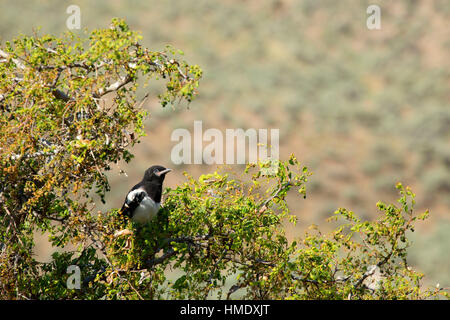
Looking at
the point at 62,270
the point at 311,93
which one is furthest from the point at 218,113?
the point at 62,270

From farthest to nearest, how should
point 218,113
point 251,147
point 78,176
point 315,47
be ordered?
point 315,47, point 218,113, point 251,147, point 78,176

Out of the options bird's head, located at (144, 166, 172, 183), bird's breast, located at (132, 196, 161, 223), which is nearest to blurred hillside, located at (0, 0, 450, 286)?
bird's head, located at (144, 166, 172, 183)

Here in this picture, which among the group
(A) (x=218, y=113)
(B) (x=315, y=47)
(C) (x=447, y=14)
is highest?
(C) (x=447, y=14)

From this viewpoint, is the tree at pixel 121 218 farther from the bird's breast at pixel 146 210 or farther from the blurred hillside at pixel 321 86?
the blurred hillside at pixel 321 86

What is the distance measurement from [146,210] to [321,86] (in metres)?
26.6

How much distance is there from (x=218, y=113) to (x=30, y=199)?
24888mm

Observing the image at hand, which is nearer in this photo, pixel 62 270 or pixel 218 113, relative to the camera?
pixel 62 270

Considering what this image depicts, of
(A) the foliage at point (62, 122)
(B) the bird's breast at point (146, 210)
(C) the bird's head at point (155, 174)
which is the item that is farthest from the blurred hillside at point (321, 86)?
(A) the foliage at point (62, 122)

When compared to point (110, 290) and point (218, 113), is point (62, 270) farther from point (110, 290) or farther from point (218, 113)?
point (218, 113)

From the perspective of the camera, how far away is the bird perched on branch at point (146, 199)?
20.0 ft

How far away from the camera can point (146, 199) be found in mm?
6395

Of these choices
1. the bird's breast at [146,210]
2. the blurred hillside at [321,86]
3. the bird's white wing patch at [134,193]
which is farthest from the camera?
the blurred hillside at [321,86]

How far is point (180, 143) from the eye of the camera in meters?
28.1

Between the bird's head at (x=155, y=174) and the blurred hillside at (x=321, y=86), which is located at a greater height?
the blurred hillside at (x=321, y=86)
